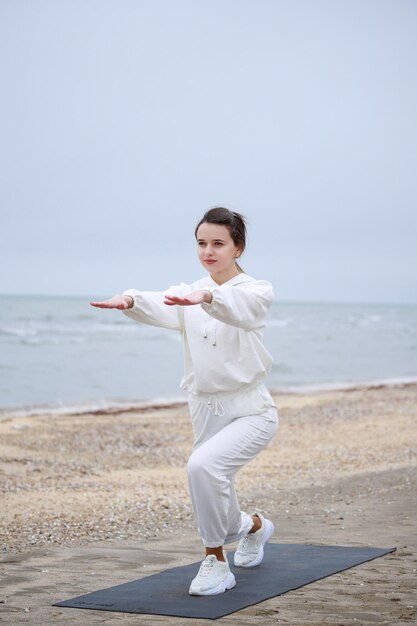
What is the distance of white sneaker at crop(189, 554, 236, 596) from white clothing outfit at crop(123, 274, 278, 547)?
110mm

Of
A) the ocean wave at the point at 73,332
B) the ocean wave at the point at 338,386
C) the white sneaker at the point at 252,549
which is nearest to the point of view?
the white sneaker at the point at 252,549

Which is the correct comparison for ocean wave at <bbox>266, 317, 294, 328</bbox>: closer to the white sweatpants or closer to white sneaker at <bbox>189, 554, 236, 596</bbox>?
the white sweatpants

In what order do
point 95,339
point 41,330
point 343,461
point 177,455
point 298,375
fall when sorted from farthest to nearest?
point 41,330, point 95,339, point 298,375, point 177,455, point 343,461

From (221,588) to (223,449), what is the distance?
732 millimetres

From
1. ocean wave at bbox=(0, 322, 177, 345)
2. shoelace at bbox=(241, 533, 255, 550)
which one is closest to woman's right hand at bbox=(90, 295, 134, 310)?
shoelace at bbox=(241, 533, 255, 550)

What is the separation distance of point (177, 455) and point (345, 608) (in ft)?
26.2

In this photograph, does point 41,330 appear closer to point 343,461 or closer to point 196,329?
point 343,461

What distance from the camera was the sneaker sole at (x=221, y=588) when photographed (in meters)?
5.17

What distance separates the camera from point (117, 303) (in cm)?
511

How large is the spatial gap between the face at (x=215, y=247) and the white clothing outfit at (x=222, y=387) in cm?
11

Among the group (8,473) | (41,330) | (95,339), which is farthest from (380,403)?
(41,330)

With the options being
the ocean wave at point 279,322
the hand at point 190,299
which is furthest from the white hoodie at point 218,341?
the ocean wave at point 279,322

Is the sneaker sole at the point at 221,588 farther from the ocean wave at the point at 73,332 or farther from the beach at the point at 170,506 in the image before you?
the ocean wave at the point at 73,332

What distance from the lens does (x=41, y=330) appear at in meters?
42.3
